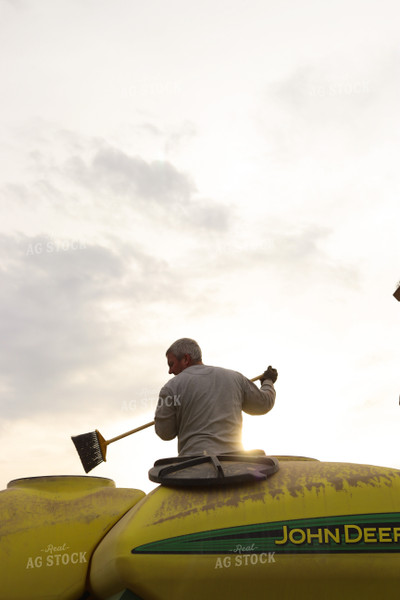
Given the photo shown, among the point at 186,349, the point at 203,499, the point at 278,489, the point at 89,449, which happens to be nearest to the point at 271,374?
the point at 186,349

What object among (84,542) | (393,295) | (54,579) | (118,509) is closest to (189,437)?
(118,509)

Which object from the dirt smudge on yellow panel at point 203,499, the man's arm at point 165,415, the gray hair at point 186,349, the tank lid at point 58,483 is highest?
the gray hair at point 186,349

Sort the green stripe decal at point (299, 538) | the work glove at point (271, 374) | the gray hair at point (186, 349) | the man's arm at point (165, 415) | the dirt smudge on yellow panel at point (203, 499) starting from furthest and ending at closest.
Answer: the work glove at point (271, 374) → the gray hair at point (186, 349) → the man's arm at point (165, 415) → the dirt smudge on yellow panel at point (203, 499) → the green stripe decal at point (299, 538)

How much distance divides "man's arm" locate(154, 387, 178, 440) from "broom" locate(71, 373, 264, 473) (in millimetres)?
2345

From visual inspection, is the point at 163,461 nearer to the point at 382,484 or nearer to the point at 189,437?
the point at 189,437

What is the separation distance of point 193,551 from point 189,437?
3.15ft


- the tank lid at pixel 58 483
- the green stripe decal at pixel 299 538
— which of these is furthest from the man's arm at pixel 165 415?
the green stripe decal at pixel 299 538

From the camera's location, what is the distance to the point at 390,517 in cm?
326

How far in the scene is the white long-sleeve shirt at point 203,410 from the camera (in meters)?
3.93

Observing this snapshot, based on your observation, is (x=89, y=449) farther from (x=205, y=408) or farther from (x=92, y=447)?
(x=205, y=408)

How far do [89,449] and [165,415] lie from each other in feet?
9.00

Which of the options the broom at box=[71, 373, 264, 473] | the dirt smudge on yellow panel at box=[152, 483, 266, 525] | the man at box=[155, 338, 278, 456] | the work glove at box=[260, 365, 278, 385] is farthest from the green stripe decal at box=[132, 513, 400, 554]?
the broom at box=[71, 373, 264, 473]

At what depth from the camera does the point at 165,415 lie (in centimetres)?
405

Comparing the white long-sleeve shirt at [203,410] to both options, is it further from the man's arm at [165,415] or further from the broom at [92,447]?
the broom at [92,447]
